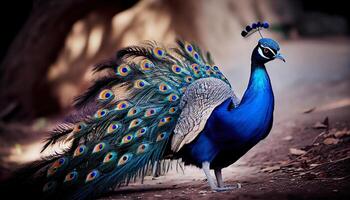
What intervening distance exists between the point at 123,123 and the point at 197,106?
0.84m

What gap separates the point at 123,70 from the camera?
5.04 meters

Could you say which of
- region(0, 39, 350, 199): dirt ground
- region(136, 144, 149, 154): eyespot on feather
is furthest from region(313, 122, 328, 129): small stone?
region(136, 144, 149, 154): eyespot on feather

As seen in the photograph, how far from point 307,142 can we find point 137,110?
→ 2.59 m

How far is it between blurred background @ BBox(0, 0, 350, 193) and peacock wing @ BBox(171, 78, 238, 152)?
15.7 ft

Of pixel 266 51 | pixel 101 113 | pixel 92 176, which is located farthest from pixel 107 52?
pixel 266 51

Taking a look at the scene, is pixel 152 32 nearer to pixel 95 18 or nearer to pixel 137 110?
pixel 95 18

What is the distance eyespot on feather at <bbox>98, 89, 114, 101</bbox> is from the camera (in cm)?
495

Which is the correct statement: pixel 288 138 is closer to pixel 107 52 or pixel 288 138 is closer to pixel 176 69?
pixel 176 69

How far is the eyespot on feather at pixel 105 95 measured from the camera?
4.95 m

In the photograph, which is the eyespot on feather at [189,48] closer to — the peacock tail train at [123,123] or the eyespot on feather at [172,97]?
the peacock tail train at [123,123]

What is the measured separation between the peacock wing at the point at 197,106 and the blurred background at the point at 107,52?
15.7 feet

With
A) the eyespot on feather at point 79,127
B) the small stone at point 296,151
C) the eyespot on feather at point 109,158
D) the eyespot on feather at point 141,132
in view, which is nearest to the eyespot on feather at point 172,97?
the eyespot on feather at point 141,132

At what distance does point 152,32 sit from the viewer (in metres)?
12.2

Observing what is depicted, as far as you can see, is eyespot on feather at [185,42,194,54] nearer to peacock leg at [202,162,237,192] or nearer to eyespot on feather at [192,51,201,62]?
eyespot on feather at [192,51,201,62]
